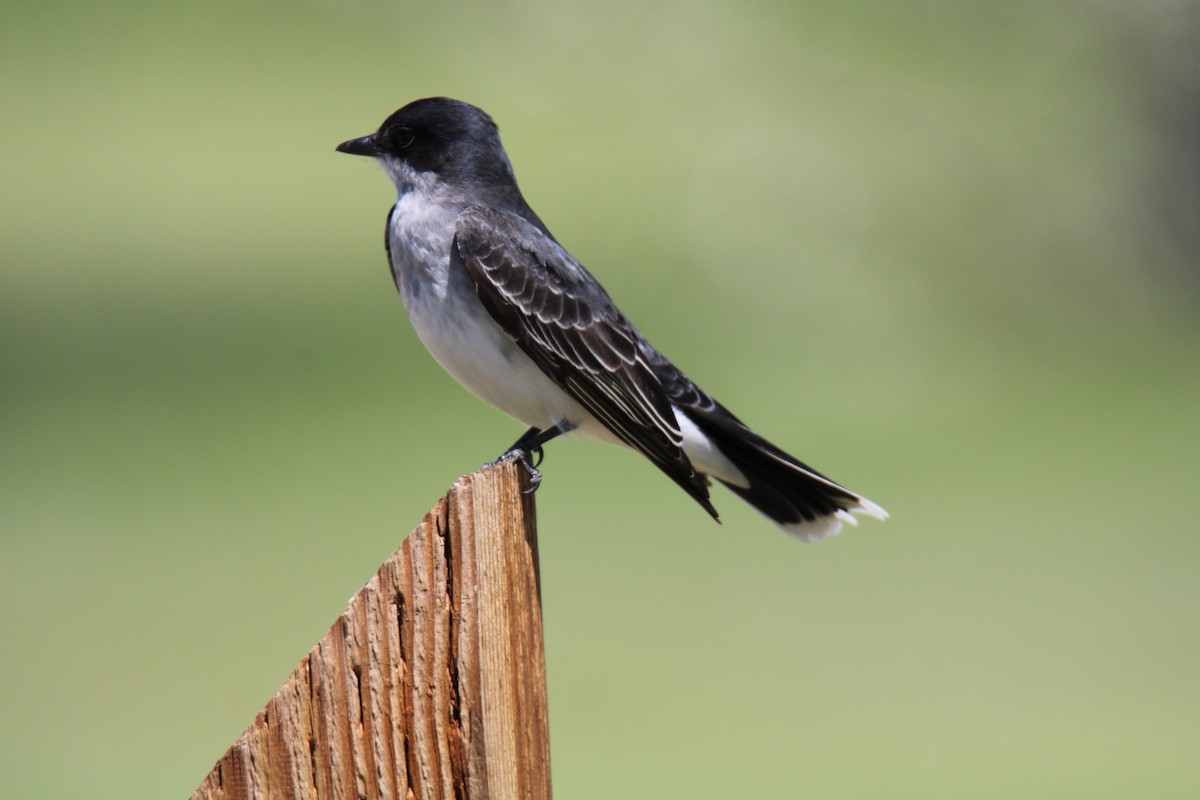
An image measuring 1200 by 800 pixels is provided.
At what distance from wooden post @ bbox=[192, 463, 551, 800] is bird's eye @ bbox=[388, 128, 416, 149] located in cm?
299

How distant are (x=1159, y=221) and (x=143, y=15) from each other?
52.7 feet

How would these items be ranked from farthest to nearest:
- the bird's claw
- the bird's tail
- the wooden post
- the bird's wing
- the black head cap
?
1. the black head cap
2. the bird's tail
3. the bird's wing
4. the bird's claw
5. the wooden post

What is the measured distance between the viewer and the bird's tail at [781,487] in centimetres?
471

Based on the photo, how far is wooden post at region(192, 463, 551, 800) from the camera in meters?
2.07

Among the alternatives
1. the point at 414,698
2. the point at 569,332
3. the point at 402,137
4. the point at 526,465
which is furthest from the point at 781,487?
the point at 414,698

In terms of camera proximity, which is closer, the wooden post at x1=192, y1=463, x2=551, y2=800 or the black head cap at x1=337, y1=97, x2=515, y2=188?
the wooden post at x1=192, y1=463, x2=551, y2=800

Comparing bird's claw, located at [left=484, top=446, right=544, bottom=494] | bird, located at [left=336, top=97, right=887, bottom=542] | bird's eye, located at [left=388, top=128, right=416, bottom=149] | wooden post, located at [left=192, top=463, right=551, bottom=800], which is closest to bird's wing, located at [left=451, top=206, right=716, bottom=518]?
bird, located at [left=336, top=97, right=887, bottom=542]

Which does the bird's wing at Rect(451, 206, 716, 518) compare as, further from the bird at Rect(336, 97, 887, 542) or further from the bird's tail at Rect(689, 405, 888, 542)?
the bird's tail at Rect(689, 405, 888, 542)

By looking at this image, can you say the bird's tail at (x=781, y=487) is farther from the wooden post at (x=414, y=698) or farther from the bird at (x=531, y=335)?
the wooden post at (x=414, y=698)

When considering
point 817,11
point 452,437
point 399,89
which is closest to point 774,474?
point 452,437

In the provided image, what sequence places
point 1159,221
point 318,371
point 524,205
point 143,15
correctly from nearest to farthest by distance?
point 524,205
point 318,371
point 1159,221
point 143,15

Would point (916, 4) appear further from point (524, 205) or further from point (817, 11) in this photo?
point (524, 205)

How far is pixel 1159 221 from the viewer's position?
1639cm

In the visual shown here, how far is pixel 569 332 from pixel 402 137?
1.05 m
